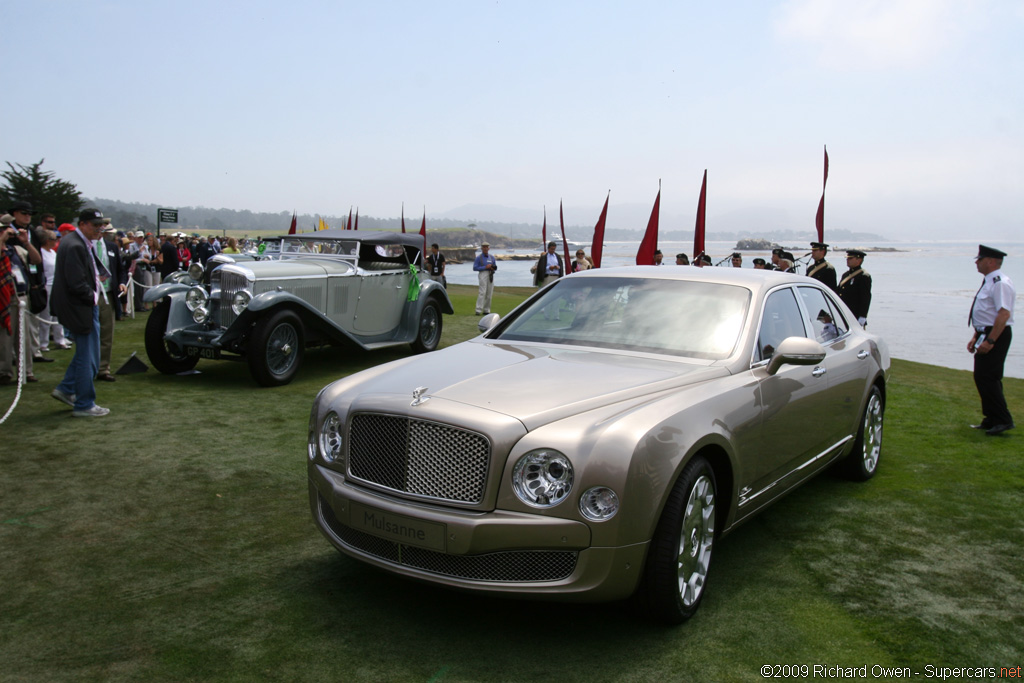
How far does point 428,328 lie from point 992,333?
7964 mm

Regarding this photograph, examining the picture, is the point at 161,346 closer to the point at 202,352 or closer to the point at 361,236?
the point at 202,352

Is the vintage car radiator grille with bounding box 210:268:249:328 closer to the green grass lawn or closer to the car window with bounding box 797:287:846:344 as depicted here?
the green grass lawn

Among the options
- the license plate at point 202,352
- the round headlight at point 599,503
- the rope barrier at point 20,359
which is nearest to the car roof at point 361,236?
the license plate at point 202,352

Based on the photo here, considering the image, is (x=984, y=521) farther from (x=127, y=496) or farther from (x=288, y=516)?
(x=127, y=496)

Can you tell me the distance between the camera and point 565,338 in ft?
15.0

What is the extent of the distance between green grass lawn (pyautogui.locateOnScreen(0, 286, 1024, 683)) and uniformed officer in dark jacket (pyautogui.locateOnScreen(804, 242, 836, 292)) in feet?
15.5

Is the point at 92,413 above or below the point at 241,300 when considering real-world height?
below

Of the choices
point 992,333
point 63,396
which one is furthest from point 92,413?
point 992,333

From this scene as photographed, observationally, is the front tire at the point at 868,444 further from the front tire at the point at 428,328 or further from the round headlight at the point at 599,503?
the front tire at the point at 428,328

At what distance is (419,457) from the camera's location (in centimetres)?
334

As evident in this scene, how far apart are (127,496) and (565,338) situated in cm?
308

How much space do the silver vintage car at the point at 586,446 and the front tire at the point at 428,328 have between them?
7.70 m

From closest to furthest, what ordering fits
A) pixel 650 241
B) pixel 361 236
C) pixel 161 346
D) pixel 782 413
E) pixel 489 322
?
pixel 782 413
pixel 489 322
pixel 161 346
pixel 361 236
pixel 650 241

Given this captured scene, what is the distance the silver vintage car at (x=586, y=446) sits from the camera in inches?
123
